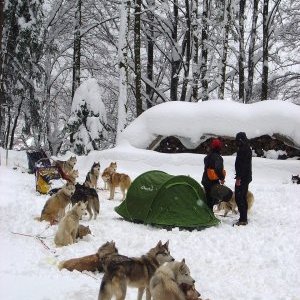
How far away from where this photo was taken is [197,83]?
2295 cm

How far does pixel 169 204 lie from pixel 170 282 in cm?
458

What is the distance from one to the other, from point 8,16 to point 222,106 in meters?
10.3

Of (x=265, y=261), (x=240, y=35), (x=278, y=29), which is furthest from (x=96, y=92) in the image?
(x=265, y=261)

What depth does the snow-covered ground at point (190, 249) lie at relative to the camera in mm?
5691

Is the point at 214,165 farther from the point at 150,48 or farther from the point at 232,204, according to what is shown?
the point at 150,48

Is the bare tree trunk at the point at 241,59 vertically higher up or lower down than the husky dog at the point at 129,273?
higher up

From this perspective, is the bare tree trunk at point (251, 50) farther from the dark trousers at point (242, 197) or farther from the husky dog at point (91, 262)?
the husky dog at point (91, 262)

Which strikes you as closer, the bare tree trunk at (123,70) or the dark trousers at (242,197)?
the dark trousers at (242,197)

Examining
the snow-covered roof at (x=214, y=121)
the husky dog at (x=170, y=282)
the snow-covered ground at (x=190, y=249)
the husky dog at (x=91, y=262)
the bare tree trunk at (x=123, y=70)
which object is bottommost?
the snow-covered ground at (x=190, y=249)

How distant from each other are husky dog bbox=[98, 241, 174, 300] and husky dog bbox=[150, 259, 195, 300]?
430 millimetres

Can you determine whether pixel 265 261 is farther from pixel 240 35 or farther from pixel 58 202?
pixel 240 35

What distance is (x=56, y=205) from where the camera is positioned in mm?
9109

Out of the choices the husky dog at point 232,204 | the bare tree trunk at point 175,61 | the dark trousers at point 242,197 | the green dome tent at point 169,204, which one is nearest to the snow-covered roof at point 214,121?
the husky dog at point 232,204

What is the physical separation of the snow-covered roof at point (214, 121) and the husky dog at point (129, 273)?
11.4m
